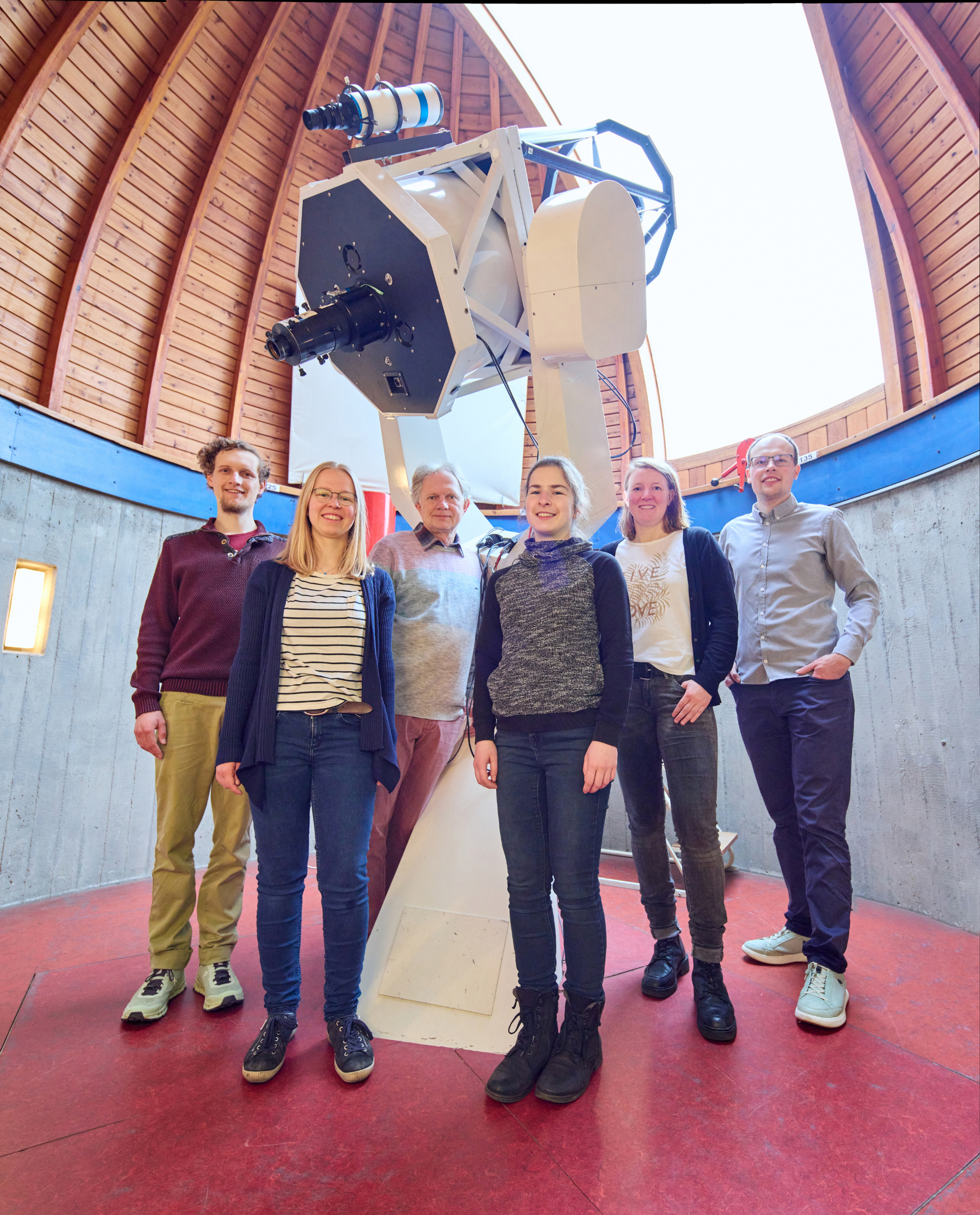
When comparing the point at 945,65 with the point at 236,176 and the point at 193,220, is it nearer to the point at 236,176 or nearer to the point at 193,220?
the point at 236,176

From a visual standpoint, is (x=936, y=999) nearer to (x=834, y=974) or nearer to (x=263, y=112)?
(x=834, y=974)

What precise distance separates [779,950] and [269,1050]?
1.72 meters

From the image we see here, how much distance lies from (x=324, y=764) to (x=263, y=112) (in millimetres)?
4938

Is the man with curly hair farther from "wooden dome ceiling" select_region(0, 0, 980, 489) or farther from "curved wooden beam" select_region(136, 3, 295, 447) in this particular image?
"curved wooden beam" select_region(136, 3, 295, 447)

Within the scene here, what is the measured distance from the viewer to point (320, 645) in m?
1.99

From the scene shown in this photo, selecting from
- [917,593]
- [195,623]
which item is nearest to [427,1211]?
[195,623]

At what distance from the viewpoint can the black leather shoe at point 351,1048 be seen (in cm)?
171

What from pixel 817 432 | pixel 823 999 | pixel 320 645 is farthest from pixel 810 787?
pixel 817 432

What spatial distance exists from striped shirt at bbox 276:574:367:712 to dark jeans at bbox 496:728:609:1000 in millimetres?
505

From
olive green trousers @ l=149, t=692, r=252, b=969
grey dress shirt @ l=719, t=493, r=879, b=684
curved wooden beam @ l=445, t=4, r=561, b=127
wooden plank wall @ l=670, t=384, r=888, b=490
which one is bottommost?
olive green trousers @ l=149, t=692, r=252, b=969

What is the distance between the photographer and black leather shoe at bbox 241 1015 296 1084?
1712mm

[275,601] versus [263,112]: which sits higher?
[263,112]

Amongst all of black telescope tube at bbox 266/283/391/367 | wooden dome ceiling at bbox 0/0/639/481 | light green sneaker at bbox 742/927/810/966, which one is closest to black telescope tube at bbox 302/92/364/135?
black telescope tube at bbox 266/283/391/367

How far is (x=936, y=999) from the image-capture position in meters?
2.25
